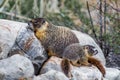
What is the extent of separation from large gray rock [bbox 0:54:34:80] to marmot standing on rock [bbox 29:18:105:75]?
1.75ft

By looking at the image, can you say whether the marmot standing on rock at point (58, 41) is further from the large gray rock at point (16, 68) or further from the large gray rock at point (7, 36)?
the large gray rock at point (16, 68)

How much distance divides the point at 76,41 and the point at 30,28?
0.61m

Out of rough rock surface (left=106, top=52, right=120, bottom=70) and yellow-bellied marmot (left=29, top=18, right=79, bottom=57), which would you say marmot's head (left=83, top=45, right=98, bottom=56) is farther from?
rough rock surface (left=106, top=52, right=120, bottom=70)

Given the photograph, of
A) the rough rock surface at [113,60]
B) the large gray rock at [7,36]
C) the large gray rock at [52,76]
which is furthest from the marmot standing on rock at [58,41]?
the rough rock surface at [113,60]

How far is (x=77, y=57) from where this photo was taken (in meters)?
6.34

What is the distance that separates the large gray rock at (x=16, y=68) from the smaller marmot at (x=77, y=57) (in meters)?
0.45

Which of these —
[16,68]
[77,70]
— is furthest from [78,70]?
[16,68]

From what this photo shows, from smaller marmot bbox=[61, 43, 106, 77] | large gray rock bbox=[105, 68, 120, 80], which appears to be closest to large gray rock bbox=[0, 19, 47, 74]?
smaller marmot bbox=[61, 43, 106, 77]

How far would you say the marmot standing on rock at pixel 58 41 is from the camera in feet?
20.8

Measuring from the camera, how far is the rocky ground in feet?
19.1

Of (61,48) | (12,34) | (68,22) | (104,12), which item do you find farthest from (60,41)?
(68,22)

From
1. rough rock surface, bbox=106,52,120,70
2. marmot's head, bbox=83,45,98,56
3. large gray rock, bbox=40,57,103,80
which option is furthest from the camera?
rough rock surface, bbox=106,52,120,70

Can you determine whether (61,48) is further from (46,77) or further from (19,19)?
(19,19)

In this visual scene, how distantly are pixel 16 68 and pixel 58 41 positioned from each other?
0.88 m
